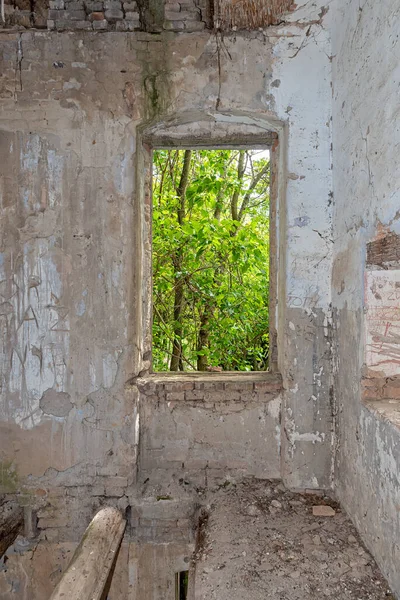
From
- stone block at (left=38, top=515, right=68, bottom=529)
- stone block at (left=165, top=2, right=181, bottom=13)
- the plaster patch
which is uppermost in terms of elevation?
stone block at (left=165, top=2, right=181, bottom=13)

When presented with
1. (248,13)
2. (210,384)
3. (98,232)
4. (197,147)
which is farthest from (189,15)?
(210,384)

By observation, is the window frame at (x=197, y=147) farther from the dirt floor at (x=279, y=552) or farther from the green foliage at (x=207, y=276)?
the green foliage at (x=207, y=276)

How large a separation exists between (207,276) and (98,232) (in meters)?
2.60

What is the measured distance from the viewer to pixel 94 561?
223 cm

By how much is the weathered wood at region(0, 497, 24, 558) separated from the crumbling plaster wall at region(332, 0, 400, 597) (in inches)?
87.8

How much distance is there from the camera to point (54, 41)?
2.91 metres

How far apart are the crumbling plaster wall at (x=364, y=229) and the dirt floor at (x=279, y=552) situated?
5.4 inches

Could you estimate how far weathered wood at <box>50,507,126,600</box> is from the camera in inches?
79.5

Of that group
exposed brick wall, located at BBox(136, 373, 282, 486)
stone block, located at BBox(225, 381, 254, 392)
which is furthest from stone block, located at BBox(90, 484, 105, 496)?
stone block, located at BBox(225, 381, 254, 392)

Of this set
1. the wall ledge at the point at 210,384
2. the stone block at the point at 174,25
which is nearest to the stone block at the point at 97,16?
the stone block at the point at 174,25

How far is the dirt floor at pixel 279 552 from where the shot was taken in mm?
1997

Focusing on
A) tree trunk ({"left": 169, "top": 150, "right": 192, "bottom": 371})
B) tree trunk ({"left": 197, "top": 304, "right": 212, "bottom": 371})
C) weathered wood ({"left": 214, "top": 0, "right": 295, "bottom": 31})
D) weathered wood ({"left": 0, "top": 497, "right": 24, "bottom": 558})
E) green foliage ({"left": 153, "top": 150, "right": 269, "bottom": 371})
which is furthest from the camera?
tree trunk ({"left": 197, "top": 304, "right": 212, "bottom": 371})

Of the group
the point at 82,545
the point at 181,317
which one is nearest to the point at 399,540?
the point at 82,545

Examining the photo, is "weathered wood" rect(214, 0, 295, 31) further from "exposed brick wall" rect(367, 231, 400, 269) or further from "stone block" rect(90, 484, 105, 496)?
"stone block" rect(90, 484, 105, 496)
